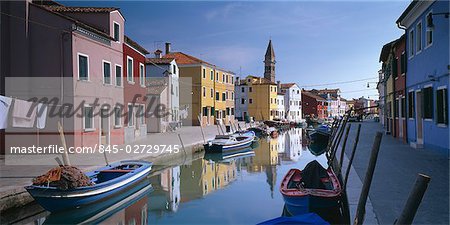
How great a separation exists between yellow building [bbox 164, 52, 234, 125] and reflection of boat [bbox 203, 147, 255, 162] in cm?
1597

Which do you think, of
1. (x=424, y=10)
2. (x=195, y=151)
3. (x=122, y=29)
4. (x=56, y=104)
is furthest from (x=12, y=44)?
(x=424, y=10)

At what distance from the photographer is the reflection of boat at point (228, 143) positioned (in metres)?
22.9

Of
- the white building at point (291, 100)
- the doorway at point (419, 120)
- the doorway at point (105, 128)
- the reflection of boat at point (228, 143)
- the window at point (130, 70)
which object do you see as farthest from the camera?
the white building at point (291, 100)

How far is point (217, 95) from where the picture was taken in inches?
1922

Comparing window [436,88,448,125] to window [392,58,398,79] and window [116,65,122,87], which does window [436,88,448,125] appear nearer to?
window [392,58,398,79]

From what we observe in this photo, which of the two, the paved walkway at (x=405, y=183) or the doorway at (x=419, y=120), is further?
the doorway at (x=419, y=120)

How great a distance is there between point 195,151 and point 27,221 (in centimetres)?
1343

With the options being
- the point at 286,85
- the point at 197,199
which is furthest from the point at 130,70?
the point at 286,85

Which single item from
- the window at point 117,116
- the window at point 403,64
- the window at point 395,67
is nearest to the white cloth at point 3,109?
the window at point 117,116

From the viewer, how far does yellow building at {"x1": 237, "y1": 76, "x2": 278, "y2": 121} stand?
63688 mm

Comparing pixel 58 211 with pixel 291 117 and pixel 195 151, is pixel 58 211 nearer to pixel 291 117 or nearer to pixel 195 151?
pixel 195 151

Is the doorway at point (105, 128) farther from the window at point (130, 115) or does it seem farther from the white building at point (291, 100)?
the white building at point (291, 100)

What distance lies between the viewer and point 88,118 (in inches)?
699

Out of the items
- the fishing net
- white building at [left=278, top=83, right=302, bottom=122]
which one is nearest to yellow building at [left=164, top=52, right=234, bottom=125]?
white building at [left=278, top=83, right=302, bottom=122]
